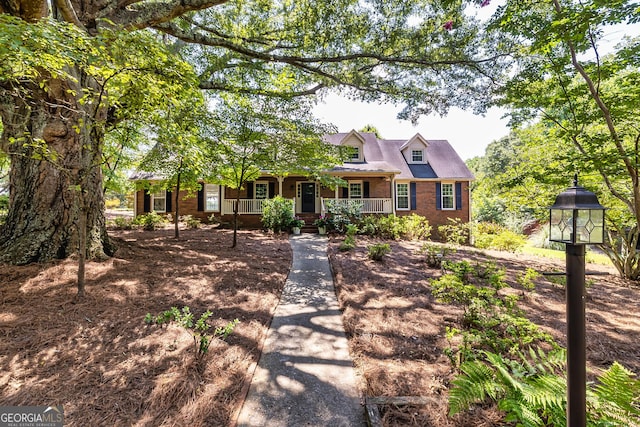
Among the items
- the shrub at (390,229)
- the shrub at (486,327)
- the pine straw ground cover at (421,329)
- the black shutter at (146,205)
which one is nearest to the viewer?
the pine straw ground cover at (421,329)

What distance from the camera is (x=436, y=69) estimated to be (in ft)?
26.3

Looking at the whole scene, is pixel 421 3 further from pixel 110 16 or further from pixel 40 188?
pixel 40 188

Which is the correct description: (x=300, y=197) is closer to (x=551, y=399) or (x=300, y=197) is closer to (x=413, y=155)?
(x=413, y=155)

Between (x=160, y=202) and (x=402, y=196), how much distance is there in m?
14.3

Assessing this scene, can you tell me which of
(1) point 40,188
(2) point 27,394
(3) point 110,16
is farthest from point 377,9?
(2) point 27,394

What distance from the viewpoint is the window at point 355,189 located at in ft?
51.0

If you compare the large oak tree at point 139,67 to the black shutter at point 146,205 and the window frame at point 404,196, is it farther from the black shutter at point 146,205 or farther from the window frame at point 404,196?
the black shutter at point 146,205

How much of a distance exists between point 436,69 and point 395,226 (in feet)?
20.1

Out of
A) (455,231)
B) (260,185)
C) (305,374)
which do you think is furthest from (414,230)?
(305,374)

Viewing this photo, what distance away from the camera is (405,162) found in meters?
17.0

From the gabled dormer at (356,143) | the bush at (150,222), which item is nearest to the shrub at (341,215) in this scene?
the gabled dormer at (356,143)

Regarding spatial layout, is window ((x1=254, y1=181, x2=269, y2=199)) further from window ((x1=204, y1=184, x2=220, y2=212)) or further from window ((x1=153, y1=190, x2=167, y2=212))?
window ((x1=153, y1=190, x2=167, y2=212))

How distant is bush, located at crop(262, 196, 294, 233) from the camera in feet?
39.8

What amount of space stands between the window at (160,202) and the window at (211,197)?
2.49 meters
